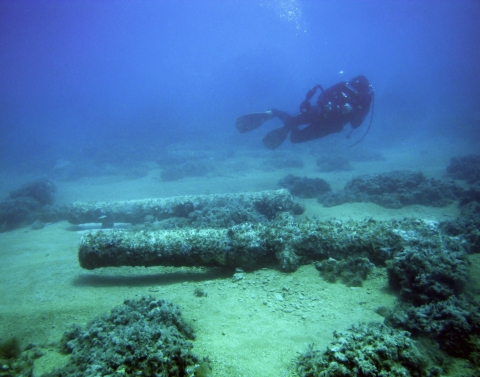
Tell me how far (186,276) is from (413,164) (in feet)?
63.3

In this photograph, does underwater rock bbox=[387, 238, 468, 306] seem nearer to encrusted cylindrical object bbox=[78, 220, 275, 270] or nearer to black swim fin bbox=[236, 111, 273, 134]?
encrusted cylindrical object bbox=[78, 220, 275, 270]

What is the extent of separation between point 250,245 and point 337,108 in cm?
877

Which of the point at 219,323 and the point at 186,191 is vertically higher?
the point at 186,191

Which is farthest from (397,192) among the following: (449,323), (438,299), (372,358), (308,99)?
(372,358)

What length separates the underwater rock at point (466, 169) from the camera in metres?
12.5

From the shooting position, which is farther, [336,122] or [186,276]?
[336,122]

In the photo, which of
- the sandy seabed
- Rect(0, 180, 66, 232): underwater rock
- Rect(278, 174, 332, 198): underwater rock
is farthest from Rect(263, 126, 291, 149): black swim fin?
Rect(0, 180, 66, 232): underwater rock

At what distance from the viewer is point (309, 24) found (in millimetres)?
136750

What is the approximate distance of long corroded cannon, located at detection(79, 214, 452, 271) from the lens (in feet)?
15.9

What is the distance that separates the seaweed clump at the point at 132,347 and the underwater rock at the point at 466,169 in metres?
14.7

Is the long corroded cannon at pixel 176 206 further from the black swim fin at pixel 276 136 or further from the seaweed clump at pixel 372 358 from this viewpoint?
the seaweed clump at pixel 372 358

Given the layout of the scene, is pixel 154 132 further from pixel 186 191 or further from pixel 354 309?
pixel 354 309

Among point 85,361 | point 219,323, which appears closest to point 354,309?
point 219,323

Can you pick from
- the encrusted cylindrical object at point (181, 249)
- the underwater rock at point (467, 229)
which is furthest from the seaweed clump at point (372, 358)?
the underwater rock at point (467, 229)
